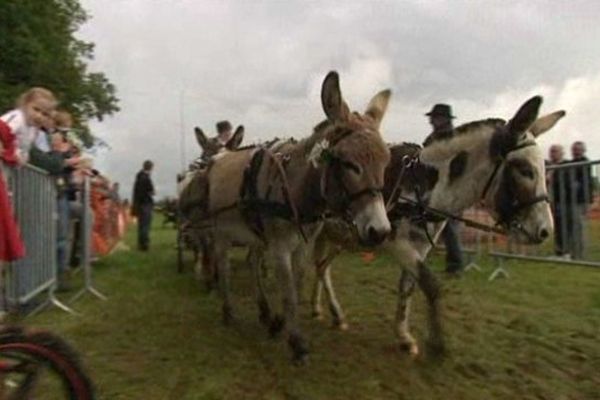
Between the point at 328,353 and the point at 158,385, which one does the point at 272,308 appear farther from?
the point at 158,385

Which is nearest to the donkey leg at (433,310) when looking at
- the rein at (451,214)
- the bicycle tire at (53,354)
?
the rein at (451,214)

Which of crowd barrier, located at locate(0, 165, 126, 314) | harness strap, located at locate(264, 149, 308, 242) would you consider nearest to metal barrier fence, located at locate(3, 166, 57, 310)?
crowd barrier, located at locate(0, 165, 126, 314)

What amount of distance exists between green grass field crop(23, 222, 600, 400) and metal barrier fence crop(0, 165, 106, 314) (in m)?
0.32

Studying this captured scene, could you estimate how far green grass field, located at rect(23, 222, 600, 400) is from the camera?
6.07m

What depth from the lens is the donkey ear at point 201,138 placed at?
11900mm

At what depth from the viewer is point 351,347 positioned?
289 inches

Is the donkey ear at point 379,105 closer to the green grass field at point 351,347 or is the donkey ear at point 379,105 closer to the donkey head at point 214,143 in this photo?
the green grass field at point 351,347

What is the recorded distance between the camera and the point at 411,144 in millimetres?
7918

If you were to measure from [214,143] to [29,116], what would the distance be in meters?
4.32

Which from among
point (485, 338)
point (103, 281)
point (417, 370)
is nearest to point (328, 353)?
point (417, 370)

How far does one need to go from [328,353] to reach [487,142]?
2305 millimetres

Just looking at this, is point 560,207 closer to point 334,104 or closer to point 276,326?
point 276,326

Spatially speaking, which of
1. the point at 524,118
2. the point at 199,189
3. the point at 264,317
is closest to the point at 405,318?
the point at 264,317

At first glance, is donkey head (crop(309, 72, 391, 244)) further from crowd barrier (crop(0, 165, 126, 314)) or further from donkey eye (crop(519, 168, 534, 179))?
crowd barrier (crop(0, 165, 126, 314))
